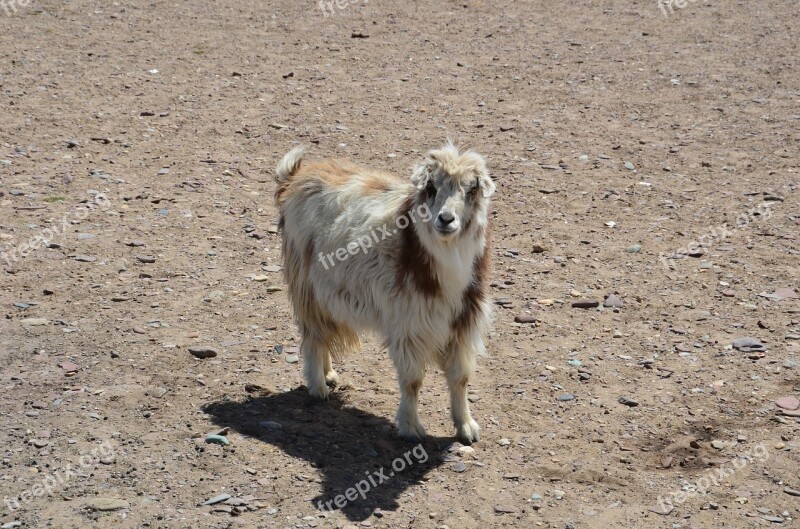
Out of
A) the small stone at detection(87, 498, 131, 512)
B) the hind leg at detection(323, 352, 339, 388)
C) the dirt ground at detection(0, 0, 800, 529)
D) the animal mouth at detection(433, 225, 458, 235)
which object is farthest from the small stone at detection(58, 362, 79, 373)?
the animal mouth at detection(433, 225, 458, 235)

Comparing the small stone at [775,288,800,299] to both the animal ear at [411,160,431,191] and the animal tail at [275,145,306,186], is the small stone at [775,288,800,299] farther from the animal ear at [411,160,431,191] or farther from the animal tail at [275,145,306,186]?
the animal tail at [275,145,306,186]

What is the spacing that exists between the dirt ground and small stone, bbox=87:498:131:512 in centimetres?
2

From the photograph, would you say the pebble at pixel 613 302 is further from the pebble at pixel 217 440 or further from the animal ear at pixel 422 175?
the pebble at pixel 217 440

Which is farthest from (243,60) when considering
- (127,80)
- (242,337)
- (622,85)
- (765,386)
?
(765,386)

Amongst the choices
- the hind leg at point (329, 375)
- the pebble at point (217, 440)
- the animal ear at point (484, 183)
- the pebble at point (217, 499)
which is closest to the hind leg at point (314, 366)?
the hind leg at point (329, 375)

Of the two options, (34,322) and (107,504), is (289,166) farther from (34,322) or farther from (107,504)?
(107,504)

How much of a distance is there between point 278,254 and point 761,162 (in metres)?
5.44

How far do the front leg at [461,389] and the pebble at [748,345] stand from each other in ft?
7.72

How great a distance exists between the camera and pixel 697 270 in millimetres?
9148

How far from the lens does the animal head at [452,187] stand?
243 inches

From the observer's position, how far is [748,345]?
787cm

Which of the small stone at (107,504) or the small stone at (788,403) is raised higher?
the small stone at (788,403)

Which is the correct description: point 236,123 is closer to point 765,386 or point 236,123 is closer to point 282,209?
point 282,209

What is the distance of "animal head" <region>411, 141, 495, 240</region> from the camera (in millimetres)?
6164
